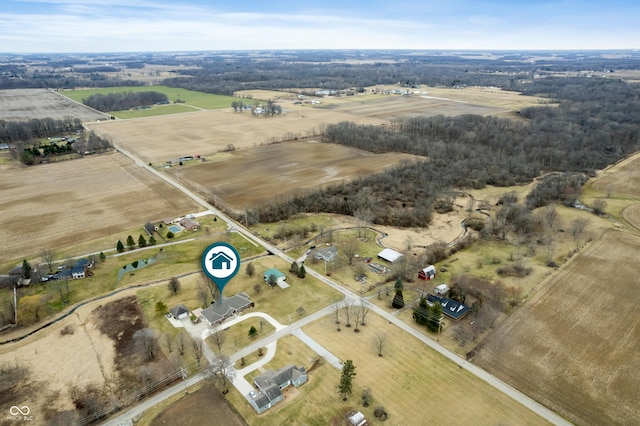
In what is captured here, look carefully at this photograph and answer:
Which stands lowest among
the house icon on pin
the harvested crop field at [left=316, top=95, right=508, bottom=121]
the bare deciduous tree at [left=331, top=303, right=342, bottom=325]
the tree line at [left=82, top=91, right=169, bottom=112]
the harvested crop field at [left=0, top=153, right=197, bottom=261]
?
the harvested crop field at [left=0, top=153, right=197, bottom=261]

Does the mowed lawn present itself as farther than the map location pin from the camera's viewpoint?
No

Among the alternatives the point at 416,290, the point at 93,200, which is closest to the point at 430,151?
the point at 416,290

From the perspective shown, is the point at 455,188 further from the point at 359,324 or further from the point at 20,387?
the point at 20,387

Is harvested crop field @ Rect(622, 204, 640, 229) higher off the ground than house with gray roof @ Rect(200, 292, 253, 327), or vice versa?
house with gray roof @ Rect(200, 292, 253, 327)

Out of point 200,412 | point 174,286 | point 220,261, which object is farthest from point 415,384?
point 174,286

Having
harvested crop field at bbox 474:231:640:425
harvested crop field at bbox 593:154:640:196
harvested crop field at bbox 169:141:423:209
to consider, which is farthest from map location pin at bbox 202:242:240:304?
harvested crop field at bbox 593:154:640:196

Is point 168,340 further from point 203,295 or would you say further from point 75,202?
point 75,202

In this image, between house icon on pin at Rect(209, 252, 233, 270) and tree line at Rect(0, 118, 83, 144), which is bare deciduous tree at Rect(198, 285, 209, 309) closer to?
house icon on pin at Rect(209, 252, 233, 270)
